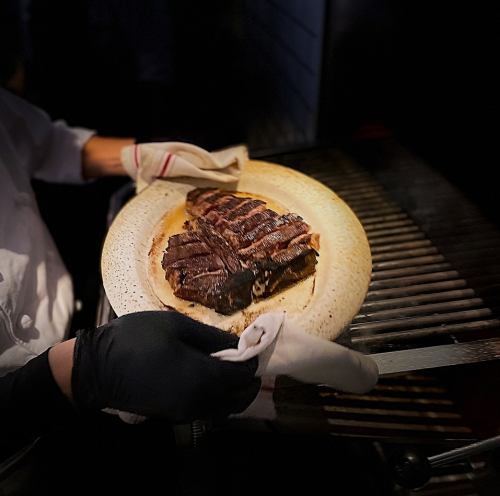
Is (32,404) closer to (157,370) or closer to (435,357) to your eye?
(157,370)

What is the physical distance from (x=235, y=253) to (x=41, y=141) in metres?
1.29

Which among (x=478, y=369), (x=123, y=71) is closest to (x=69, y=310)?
(x=478, y=369)

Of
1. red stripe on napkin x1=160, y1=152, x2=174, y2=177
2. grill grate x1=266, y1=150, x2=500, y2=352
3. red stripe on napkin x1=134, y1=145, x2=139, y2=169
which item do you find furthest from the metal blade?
red stripe on napkin x1=134, y1=145, x2=139, y2=169

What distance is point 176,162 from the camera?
2076mm

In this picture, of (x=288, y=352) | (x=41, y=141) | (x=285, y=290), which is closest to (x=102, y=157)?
(x=41, y=141)

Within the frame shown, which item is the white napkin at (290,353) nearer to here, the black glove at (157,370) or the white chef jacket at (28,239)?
the black glove at (157,370)

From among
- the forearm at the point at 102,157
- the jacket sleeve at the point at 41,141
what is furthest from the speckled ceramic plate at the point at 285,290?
the jacket sleeve at the point at 41,141

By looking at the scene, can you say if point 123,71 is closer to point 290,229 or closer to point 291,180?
point 291,180

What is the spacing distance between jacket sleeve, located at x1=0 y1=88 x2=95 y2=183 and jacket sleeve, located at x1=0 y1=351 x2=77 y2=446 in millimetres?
1258

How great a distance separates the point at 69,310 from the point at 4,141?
846 mm

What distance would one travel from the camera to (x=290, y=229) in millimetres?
1829

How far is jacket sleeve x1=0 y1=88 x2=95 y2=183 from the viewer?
2.26 m

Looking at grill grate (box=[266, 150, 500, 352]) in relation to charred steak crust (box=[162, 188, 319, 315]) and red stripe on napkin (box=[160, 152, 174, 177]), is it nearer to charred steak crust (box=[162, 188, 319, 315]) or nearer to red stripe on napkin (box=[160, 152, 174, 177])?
charred steak crust (box=[162, 188, 319, 315])

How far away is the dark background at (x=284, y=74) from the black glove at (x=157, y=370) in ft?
4.24
